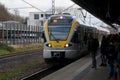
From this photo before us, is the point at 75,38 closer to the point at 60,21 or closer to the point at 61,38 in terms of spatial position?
the point at 61,38

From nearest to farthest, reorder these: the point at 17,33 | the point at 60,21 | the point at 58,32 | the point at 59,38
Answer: the point at 59,38 → the point at 58,32 → the point at 60,21 → the point at 17,33

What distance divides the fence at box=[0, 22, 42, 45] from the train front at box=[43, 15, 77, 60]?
24277mm

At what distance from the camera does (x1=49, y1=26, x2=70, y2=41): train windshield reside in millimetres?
23047

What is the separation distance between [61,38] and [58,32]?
468mm

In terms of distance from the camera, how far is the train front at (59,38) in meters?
22.4

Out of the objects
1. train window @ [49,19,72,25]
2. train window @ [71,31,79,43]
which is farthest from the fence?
train window @ [49,19,72,25]

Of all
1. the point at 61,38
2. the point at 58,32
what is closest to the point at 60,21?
the point at 58,32

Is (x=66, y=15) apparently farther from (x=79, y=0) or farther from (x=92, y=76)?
(x=92, y=76)

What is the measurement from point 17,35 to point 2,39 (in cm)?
473

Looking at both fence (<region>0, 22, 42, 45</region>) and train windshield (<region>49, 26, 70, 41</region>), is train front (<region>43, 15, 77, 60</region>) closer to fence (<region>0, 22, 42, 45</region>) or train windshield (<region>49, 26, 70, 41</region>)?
train windshield (<region>49, 26, 70, 41</region>)

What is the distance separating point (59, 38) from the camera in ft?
75.5

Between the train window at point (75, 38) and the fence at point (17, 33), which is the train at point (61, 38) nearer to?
the train window at point (75, 38)

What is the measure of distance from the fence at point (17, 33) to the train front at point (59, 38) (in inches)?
956

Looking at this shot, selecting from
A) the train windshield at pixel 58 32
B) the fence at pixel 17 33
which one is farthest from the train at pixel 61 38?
the fence at pixel 17 33
